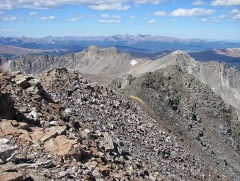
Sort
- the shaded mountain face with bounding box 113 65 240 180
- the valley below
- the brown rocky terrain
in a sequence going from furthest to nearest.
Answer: the shaded mountain face with bounding box 113 65 240 180, the valley below, the brown rocky terrain

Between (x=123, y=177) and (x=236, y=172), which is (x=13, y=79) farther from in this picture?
(x=236, y=172)

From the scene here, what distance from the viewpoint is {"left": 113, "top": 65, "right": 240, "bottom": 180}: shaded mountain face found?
45406 millimetres

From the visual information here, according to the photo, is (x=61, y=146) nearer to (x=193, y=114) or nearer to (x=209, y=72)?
(x=193, y=114)

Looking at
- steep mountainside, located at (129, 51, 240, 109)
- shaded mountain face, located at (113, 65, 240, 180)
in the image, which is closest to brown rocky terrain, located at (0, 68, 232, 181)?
shaded mountain face, located at (113, 65, 240, 180)

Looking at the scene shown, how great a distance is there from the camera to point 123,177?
17.6m

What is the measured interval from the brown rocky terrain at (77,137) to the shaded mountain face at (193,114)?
9458mm

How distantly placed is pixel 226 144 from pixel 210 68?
129 metres

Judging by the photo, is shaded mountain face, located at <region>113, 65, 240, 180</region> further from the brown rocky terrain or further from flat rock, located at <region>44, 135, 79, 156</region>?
flat rock, located at <region>44, 135, 79, 156</region>

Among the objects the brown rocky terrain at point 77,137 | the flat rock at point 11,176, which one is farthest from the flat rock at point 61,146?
the flat rock at point 11,176

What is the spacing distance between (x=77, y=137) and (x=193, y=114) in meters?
35.6

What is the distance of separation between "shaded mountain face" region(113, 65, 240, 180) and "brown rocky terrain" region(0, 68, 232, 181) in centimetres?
946

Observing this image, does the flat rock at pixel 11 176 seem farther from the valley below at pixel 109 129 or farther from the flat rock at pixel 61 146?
the flat rock at pixel 61 146

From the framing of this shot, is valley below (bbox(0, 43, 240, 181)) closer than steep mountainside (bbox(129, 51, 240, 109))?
Yes

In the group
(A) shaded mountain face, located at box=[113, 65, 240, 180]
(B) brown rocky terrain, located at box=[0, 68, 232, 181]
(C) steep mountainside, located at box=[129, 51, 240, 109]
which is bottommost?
(C) steep mountainside, located at box=[129, 51, 240, 109]
